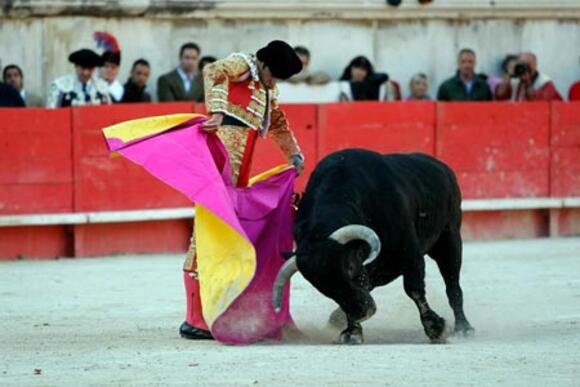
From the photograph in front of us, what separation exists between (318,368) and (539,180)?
8057 mm

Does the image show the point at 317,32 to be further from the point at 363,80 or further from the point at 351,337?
the point at 351,337

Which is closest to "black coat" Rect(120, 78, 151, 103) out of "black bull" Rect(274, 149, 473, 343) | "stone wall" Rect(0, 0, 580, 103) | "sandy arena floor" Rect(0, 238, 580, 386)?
"stone wall" Rect(0, 0, 580, 103)

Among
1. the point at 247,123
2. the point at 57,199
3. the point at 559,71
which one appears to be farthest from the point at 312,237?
the point at 559,71

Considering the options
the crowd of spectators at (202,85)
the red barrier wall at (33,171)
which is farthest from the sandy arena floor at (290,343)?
the crowd of spectators at (202,85)

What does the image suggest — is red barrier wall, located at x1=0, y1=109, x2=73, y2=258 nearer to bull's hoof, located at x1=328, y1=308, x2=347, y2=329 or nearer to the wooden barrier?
the wooden barrier

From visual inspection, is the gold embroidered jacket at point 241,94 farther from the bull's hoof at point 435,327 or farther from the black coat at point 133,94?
the black coat at point 133,94

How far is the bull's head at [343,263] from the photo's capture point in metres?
7.68

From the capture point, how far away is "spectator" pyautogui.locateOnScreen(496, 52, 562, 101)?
15.2 meters

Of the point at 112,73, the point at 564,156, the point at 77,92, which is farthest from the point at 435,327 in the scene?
the point at 564,156

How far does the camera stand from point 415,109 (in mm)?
14039

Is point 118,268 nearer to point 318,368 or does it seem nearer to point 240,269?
point 240,269

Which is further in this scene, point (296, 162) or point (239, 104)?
point (296, 162)

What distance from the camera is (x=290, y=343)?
8.34 m

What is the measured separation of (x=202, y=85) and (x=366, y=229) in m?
6.19
